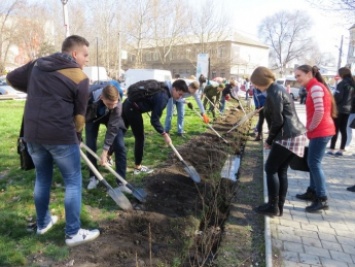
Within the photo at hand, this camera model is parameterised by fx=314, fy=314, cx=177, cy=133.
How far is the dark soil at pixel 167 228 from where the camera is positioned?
2.78 metres

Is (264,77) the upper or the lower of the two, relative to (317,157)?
upper

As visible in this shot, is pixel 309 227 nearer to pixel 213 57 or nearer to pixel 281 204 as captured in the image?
pixel 281 204

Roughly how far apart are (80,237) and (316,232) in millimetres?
2410

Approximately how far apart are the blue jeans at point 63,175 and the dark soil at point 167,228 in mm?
370

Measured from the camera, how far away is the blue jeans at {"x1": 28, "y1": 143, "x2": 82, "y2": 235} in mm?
2613

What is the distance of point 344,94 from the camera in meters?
6.01

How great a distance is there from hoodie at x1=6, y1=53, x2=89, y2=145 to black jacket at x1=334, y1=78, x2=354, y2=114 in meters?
5.22

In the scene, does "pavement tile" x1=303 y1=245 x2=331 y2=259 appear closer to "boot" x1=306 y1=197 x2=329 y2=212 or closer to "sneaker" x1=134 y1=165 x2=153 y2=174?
"boot" x1=306 y1=197 x2=329 y2=212

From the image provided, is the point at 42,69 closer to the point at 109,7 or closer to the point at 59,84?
the point at 59,84

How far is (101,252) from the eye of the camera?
9.25 ft

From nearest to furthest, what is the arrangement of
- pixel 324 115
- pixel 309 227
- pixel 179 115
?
pixel 309 227 < pixel 324 115 < pixel 179 115

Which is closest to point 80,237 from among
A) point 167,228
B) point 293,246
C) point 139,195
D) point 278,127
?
point 167,228

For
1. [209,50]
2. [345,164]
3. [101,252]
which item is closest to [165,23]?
[209,50]

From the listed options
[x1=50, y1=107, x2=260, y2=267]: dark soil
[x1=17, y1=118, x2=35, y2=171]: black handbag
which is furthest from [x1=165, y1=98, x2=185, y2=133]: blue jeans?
[x1=17, y1=118, x2=35, y2=171]: black handbag
